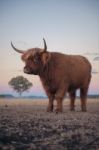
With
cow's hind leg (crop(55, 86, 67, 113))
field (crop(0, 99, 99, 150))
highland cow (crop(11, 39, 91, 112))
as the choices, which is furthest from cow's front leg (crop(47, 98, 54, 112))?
field (crop(0, 99, 99, 150))

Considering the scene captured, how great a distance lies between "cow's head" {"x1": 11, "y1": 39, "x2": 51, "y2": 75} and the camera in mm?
4773

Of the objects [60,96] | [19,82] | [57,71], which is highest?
[57,71]

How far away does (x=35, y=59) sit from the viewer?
4832 millimetres

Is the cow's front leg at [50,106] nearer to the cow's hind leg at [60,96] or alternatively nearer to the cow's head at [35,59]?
the cow's hind leg at [60,96]

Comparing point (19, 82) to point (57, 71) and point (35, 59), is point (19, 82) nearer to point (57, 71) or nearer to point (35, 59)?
point (57, 71)

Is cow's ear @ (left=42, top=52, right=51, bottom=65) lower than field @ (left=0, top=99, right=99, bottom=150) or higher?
higher

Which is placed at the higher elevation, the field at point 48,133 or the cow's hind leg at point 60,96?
the field at point 48,133

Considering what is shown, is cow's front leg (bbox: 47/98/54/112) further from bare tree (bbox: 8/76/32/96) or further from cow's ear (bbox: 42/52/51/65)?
bare tree (bbox: 8/76/32/96)

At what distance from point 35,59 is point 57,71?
1.24ft

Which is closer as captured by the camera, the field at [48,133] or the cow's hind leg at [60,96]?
the field at [48,133]

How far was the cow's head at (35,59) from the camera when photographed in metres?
4.77

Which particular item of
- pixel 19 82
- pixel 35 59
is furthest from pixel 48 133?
pixel 19 82

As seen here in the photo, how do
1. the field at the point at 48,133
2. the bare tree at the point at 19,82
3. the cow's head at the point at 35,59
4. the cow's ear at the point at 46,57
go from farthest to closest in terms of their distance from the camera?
the bare tree at the point at 19,82, the cow's ear at the point at 46,57, the cow's head at the point at 35,59, the field at the point at 48,133

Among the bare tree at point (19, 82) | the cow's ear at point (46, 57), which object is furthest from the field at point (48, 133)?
the bare tree at point (19, 82)
